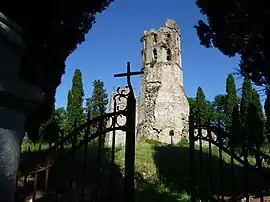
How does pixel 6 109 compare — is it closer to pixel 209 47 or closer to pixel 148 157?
pixel 209 47

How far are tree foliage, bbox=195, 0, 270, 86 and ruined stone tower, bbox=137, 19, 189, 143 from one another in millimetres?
17534

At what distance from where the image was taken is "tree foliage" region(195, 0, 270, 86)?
22.4 ft

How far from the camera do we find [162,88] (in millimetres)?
27812

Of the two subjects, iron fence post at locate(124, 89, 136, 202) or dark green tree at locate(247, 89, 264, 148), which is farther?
dark green tree at locate(247, 89, 264, 148)

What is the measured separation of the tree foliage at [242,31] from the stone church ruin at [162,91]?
17.0 m

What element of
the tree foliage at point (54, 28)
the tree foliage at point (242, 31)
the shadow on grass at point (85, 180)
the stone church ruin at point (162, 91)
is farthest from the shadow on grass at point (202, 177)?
the stone church ruin at point (162, 91)

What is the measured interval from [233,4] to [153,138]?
1977 cm

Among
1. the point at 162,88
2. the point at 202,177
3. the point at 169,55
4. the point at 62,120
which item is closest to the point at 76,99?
the point at 62,120

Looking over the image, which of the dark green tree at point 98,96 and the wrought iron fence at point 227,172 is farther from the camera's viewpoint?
the dark green tree at point 98,96

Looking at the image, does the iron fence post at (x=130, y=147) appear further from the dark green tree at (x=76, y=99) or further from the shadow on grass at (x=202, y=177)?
the dark green tree at (x=76, y=99)

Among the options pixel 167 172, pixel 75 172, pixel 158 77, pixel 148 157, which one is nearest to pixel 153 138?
pixel 158 77

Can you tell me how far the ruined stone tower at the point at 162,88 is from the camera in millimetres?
26594

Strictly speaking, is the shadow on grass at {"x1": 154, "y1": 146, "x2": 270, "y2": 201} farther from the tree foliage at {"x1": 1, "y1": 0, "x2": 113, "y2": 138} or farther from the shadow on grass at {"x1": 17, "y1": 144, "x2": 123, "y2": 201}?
the tree foliage at {"x1": 1, "y1": 0, "x2": 113, "y2": 138}

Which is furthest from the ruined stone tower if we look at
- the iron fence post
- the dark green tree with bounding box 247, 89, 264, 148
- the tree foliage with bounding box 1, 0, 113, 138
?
the iron fence post
